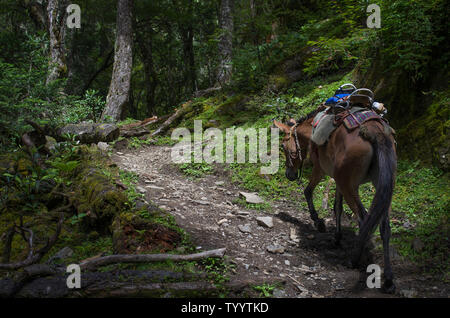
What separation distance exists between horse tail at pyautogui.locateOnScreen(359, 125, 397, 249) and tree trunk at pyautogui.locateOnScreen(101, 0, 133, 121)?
1184 cm

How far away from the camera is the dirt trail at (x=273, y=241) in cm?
349

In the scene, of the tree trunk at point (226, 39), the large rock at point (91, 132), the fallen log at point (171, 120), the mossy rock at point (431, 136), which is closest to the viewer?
the mossy rock at point (431, 136)

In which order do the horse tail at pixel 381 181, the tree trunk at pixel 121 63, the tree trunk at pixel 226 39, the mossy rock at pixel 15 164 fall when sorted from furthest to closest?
the tree trunk at pixel 226 39 → the tree trunk at pixel 121 63 → the mossy rock at pixel 15 164 → the horse tail at pixel 381 181

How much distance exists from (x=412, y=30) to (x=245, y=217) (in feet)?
16.2

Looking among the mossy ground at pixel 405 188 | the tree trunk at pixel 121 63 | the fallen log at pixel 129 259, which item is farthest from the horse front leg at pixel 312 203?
the tree trunk at pixel 121 63

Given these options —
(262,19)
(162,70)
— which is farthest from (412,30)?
(162,70)

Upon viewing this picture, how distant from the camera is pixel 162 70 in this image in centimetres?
2508

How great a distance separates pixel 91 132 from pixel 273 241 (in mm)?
6956

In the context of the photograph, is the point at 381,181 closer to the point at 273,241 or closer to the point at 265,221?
the point at 273,241

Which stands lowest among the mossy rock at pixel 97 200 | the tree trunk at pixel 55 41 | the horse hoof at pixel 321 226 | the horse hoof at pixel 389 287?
the horse hoof at pixel 389 287

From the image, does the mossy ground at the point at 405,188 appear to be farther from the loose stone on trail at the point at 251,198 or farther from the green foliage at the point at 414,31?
the green foliage at the point at 414,31

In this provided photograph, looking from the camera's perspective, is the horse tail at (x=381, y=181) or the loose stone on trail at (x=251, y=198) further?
the loose stone on trail at (x=251, y=198)

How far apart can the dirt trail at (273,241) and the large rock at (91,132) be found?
2135mm
